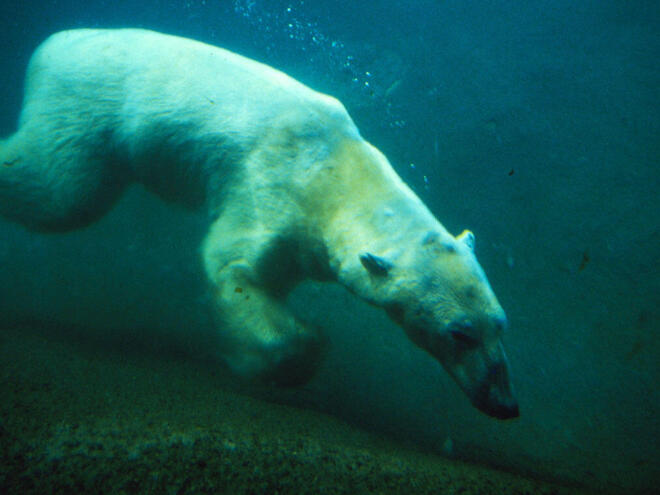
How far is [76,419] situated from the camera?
133cm

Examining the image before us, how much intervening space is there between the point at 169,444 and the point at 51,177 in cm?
286

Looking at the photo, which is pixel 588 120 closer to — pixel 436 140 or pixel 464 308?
pixel 436 140

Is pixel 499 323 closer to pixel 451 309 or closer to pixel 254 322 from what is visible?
pixel 451 309

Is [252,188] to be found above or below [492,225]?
above

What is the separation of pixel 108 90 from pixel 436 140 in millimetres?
5248

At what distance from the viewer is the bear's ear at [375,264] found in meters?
2.15

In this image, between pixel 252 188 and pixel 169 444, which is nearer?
pixel 169 444

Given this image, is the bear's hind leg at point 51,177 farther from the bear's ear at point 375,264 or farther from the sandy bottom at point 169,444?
the bear's ear at point 375,264

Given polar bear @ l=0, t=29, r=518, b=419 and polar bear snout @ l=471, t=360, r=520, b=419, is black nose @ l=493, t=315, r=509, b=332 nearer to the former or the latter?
polar bear @ l=0, t=29, r=518, b=419

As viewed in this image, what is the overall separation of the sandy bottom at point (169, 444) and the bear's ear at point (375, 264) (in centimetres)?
89

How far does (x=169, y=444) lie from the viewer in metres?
1.27

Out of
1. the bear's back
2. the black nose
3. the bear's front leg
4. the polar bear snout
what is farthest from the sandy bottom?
the bear's back

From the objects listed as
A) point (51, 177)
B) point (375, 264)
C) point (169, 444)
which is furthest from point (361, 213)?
point (51, 177)

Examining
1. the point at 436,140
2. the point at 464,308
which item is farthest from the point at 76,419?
the point at 436,140
